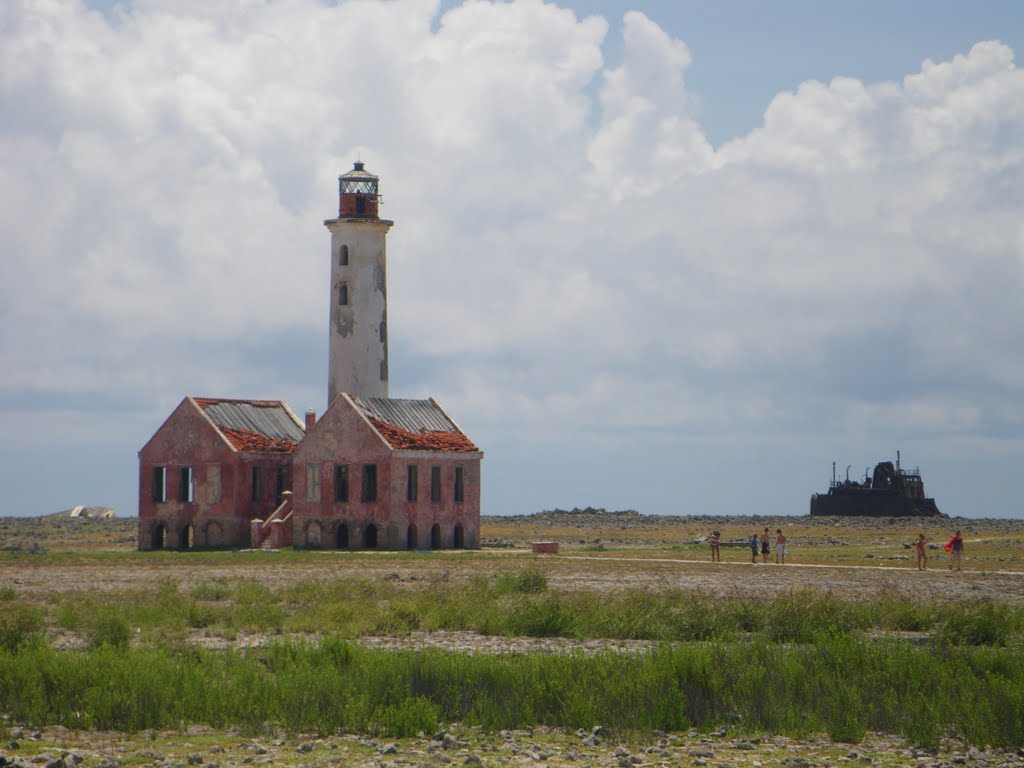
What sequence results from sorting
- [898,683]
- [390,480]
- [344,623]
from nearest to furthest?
1. [898,683]
2. [344,623]
3. [390,480]

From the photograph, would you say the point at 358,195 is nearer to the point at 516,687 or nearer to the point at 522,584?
the point at 522,584

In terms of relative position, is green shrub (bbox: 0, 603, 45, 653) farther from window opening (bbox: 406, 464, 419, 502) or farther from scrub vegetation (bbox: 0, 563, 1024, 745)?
window opening (bbox: 406, 464, 419, 502)

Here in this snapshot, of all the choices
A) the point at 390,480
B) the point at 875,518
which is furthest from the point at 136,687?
the point at 875,518

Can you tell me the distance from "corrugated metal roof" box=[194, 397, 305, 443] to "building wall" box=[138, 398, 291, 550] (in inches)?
40.1

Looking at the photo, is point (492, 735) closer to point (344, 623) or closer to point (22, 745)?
point (22, 745)

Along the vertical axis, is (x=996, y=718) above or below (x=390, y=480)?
below

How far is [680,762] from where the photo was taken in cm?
1673

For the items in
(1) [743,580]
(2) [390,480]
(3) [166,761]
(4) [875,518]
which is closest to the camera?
(3) [166,761]

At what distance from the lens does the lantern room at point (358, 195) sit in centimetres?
6228

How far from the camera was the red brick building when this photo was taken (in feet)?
185

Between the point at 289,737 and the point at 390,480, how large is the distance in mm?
38450

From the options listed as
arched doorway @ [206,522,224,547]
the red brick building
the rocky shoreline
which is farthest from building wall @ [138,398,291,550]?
the rocky shoreline

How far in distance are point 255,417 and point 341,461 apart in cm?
684

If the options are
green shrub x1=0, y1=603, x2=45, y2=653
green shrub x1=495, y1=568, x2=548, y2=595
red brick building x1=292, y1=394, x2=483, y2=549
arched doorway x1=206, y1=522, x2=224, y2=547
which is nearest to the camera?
green shrub x1=0, y1=603, x2=45, y2=653
